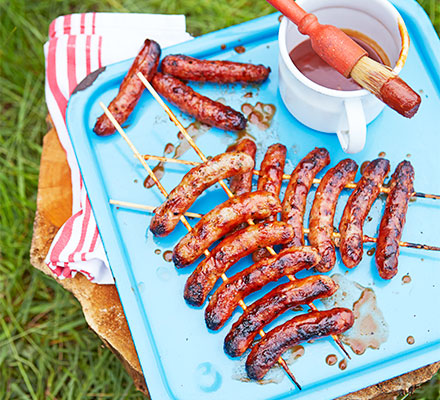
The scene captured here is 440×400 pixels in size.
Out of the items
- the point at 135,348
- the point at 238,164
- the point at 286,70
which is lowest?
the point at 135,348

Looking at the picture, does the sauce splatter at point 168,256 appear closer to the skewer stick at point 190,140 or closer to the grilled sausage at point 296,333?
the skewer stick at point 190,140

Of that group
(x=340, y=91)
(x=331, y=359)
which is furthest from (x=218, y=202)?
(x=331, y=359)

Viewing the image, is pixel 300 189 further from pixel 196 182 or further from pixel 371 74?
pixel 371 74

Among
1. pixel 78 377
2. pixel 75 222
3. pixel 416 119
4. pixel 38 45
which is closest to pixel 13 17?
pixel 38 45

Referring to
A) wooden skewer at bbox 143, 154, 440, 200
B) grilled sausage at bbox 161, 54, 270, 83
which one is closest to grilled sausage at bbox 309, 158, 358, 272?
wooden skewer at bbox 143, 154, 440, 200

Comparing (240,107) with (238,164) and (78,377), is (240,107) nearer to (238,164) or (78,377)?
(238,164)

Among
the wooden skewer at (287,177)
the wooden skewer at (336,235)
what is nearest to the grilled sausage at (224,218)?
the wooden skewer at (336,235)
